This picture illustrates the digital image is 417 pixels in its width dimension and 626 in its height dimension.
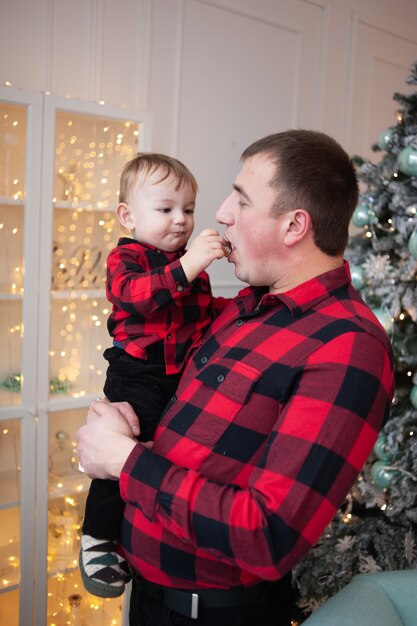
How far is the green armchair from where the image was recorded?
1.59 m

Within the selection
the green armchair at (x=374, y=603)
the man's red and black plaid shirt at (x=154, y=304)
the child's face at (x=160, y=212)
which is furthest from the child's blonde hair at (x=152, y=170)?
the green armchair at (x=374, y=603)

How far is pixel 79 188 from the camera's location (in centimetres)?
258

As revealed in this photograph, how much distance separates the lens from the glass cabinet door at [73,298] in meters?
2.51

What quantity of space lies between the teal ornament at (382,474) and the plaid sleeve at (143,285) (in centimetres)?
114

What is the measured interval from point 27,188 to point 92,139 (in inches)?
14.3

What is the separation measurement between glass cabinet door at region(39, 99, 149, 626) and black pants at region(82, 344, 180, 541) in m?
0.85

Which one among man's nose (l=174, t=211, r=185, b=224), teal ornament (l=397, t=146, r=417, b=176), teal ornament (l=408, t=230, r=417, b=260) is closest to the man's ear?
man's nose (l=174, t=211, r=185, b=224)

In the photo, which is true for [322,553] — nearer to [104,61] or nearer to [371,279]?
[371,279]

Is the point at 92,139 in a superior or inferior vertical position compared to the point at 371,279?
superior

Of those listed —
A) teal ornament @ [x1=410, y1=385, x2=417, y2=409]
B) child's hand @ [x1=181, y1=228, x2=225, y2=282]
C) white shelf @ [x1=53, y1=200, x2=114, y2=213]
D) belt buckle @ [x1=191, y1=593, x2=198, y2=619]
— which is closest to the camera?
belt buckle @ [x1=191, y1=593, x2=198, y2=619]

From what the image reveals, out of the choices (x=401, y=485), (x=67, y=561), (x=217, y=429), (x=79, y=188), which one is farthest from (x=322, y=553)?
(x=79, y=188)

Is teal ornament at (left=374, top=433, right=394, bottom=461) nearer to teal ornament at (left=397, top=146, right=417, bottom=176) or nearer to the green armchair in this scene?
the green armchair

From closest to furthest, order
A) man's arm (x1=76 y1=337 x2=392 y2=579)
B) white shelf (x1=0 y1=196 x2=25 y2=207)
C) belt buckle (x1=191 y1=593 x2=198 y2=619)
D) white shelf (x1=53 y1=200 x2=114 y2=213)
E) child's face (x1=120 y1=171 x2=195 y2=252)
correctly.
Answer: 1. man's arm (x1=76 y1=337 x2=392 y2=579)
2. belt buckle (x1=191 y1=593 x2=198 y2=619)
3. child's face (x1=120 y1=171 x2=195 y2=252)
4. white shelf (x1=0 y1=196 x2=25 y2=207)
5. white shelf (x1=53 y1=200 x2=114 y2=213)

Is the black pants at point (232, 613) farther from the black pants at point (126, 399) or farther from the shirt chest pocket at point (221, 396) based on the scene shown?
the shirt chest pocket at point (221, 396)
